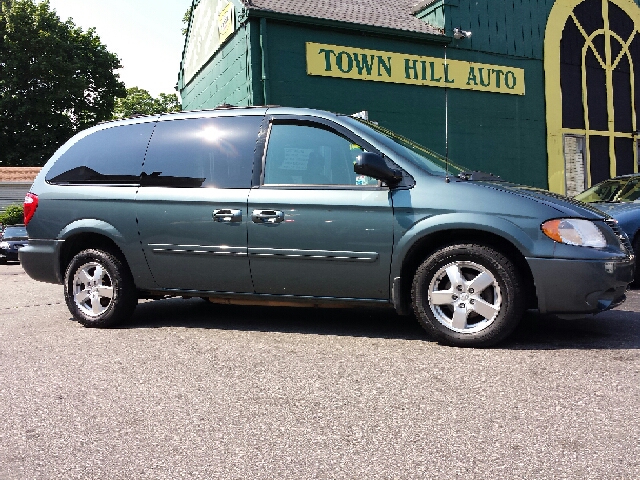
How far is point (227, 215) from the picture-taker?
4.55 meters

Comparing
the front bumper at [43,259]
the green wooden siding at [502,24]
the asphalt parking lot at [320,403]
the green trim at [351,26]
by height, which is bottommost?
the asphalt parking lot at [320,403]

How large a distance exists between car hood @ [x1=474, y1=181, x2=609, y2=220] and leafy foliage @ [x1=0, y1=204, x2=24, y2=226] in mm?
28906

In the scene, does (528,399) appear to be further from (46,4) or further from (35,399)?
(46,4)

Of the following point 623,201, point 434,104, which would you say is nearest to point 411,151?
point 623,201

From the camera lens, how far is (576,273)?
379cm

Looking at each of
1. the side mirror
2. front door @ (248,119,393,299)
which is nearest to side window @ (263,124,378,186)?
front door @ (248,119,393,299)

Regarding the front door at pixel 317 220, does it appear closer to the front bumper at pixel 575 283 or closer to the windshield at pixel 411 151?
the windshield at pixel 411 151

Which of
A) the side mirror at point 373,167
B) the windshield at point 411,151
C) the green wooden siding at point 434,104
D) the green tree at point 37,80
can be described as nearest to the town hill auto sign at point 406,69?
the green wooden siding at point 434,104

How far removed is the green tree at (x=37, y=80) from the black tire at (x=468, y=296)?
1446 inches

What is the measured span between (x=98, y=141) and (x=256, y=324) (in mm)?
2210

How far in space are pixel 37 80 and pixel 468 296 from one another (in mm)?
38615

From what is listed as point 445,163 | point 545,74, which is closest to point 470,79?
point 545,74

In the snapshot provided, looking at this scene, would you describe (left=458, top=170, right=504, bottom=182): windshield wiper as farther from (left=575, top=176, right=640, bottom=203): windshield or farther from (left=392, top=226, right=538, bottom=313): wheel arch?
(left=575, top=176, right=640, bottom=203): windshield

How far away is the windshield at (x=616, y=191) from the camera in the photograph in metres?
7.24
